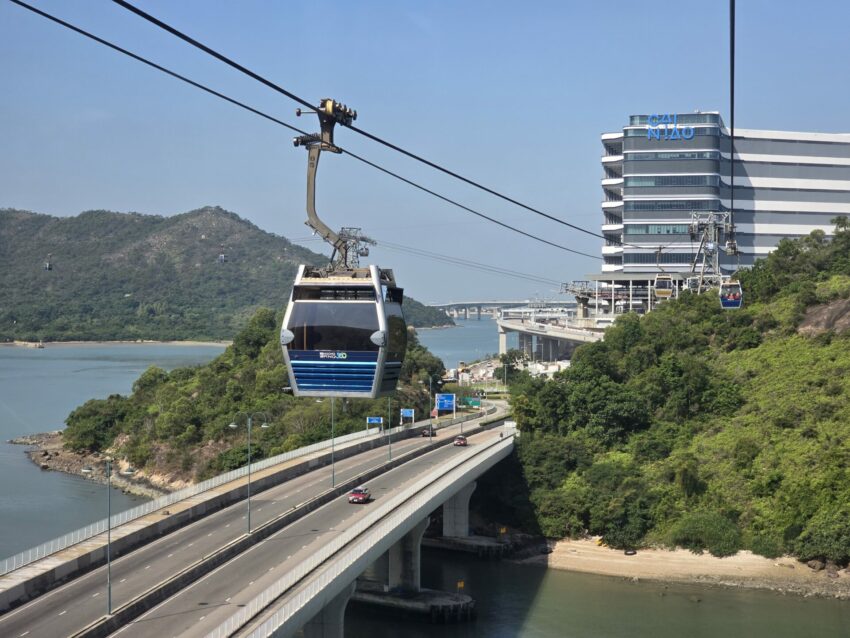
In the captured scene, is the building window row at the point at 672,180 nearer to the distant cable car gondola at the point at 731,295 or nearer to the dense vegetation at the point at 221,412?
the dense vegetation at the point at 221,412

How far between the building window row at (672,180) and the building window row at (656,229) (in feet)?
17.2

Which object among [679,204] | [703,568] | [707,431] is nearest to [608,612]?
[703,568]

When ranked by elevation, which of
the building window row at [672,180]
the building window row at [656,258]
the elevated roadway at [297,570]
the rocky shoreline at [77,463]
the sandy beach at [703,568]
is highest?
the building window row at [672,180]

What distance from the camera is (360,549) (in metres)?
44.7

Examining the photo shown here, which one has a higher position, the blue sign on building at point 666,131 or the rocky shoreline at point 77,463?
the blue sign on building at point 666,131

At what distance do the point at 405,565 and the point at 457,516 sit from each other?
1474 centimetres

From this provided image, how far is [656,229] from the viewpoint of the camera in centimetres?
13925

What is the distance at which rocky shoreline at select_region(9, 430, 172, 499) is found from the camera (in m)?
97.9

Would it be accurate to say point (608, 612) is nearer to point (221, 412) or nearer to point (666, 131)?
point (221, 412)

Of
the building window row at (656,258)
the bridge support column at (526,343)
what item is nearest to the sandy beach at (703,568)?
the building window row at (656,258)

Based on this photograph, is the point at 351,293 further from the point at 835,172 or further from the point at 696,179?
the point at 835,172

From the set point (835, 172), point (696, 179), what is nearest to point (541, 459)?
point (696, 179)

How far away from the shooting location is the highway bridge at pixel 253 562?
116ft

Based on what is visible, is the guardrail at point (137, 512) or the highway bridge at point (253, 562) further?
the guardrail at point (137, 512)
